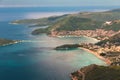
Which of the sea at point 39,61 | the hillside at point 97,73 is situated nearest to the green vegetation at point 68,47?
the sea at point 39,61

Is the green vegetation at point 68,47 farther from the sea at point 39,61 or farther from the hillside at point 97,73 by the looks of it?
the hillside at point 97,73

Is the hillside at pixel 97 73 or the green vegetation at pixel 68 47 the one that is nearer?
the hillside at pixel 97 73

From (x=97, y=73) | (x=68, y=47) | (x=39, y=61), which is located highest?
(x=97, y=73)

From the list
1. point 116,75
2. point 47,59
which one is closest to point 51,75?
point 116,75

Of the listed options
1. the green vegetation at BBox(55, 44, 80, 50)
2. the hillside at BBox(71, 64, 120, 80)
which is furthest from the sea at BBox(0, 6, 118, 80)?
the green vegetation at BBox(55, 44, 80, 50)

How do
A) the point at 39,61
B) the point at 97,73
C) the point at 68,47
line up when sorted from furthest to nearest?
1. the point at 68,47
2. the point at 39,61
3. the point at 97,73

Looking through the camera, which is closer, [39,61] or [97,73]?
[97,73]

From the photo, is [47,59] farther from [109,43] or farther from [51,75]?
[109,43]

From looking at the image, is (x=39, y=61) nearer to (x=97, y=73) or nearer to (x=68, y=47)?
(x=68, y=47)

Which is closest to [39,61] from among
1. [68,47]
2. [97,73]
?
[68,47]
